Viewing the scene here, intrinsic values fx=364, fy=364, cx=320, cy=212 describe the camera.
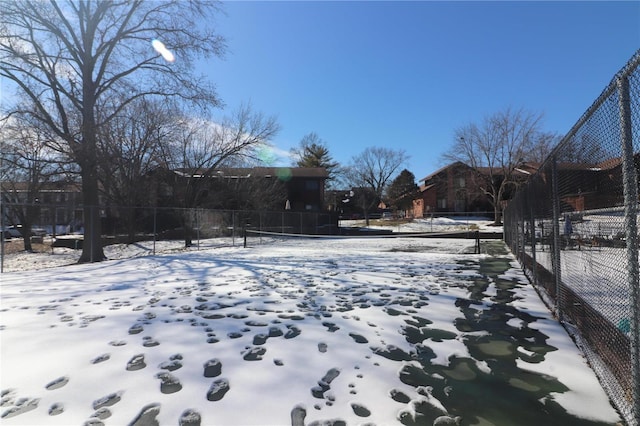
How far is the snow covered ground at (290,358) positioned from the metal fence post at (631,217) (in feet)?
1.50

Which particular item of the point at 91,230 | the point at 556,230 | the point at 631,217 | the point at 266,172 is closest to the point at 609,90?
the point at 631,217

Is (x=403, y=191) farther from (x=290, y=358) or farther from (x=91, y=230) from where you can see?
(x=290, y=358)

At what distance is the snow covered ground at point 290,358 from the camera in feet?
8.57

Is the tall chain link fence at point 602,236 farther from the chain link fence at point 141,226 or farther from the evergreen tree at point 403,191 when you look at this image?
the evergreen tree at point 403,191

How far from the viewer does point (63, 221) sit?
14.2 metres

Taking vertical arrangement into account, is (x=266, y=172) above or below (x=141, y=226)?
above

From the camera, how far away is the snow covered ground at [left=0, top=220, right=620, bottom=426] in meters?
2.61

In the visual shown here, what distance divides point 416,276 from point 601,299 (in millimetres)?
4349

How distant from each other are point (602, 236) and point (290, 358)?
314 centimetres

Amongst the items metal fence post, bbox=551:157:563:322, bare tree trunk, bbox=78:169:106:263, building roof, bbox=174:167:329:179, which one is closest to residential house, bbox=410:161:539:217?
building roof, bbox=174:167:329:179

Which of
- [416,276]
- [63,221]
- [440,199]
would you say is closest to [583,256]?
[416,276]

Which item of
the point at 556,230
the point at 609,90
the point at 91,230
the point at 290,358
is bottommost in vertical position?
the point at 290,358

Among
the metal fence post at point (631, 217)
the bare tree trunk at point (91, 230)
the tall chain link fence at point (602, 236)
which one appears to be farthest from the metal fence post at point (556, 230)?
the bare tree trunk at point (91, 230)

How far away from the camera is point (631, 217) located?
7.57 feet
